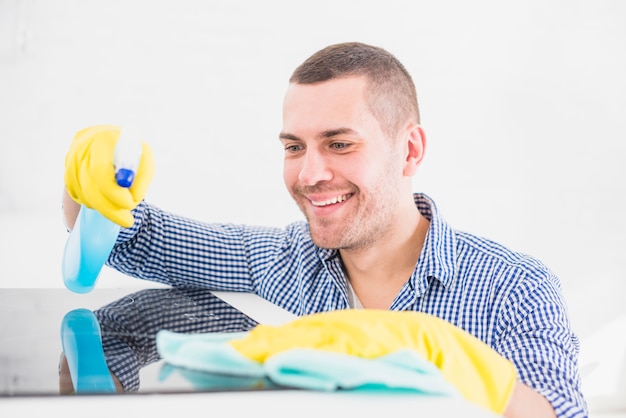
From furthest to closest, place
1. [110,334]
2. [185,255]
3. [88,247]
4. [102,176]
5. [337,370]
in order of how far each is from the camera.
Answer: [185,255], [88,247], [102,176], [110,334], [337,370]

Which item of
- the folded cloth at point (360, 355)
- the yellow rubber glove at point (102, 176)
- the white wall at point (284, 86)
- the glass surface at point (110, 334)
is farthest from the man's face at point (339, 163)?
the white wall at point (284, 86)

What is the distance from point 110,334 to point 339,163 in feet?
2.20

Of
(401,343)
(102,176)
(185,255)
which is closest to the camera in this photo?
(401,343)

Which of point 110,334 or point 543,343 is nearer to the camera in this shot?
point 110,334

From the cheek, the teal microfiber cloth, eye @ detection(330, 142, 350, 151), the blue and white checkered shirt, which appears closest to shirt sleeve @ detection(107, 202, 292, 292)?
the blue and white checkered shirt

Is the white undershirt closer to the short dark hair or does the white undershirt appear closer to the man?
the man

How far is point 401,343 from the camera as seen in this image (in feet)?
2.47

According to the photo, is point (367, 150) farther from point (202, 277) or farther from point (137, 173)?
point (137, 173)

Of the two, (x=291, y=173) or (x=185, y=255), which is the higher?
(x=291, y=173)

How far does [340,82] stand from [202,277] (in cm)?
50

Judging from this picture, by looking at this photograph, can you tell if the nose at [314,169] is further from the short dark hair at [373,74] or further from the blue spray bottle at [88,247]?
the blue spray bottle at [88,247]

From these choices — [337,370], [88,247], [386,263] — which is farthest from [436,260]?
[337,370]

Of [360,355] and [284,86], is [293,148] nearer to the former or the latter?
[360,355]

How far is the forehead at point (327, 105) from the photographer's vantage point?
1.47 metres
